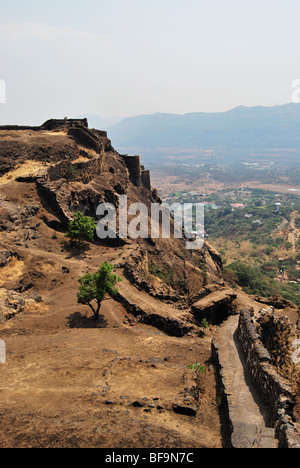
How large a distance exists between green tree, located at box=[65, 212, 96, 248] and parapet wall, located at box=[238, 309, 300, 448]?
618 inches

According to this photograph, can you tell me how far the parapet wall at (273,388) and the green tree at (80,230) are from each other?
15694 millimetres

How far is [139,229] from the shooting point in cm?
3397

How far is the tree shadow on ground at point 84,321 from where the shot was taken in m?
18.5

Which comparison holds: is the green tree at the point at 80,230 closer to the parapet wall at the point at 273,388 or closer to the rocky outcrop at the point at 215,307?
the rocky outcrop at the point at 215,307

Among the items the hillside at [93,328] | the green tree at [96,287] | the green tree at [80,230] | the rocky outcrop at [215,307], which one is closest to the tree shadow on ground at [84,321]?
the hillside at [93,328]

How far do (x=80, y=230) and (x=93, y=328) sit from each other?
1001 cm

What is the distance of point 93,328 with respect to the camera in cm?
1814

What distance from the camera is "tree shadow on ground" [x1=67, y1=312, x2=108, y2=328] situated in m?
18.5

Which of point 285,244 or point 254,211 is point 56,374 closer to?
point 285,244

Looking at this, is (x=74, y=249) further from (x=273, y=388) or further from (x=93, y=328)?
(x=273, y=388)

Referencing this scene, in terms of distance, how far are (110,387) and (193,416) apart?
317 centimetres

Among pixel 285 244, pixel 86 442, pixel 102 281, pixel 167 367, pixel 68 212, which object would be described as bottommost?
pixel 285 244

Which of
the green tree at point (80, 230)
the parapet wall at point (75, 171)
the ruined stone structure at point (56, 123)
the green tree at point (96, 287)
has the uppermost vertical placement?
the ruined stone structure at point (56, 123)

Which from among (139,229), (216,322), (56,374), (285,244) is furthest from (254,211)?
(56,374)
